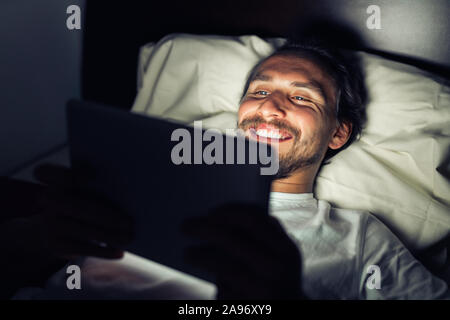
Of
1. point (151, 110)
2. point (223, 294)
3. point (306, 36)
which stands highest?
point (306, 36)

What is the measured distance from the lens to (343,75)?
1262 millimetres

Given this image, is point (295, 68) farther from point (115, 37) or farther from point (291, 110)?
point (115, 37)

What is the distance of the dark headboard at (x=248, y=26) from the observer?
1.28 m

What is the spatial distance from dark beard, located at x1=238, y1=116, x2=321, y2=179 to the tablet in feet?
1.55

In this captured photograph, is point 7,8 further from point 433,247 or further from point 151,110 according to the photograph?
point 433,247

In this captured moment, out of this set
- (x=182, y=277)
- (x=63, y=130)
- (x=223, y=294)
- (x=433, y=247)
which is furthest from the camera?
(x=63, y=130)

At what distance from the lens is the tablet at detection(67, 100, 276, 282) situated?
0.62m

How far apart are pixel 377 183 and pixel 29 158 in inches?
59.8

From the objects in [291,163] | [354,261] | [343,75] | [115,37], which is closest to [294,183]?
[291,163]

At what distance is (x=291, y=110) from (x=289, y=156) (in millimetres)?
145

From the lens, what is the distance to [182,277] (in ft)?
3.00

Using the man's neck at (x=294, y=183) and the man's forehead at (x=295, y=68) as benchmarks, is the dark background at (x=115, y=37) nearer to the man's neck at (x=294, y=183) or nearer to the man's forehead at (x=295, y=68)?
the man's forehead at (x=295, y=68)

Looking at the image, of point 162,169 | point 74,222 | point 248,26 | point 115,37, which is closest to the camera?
point 162,169
